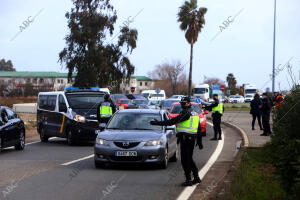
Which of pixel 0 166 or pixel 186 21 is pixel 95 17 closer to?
pixel 186 21

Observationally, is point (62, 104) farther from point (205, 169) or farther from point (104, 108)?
point (205, 169)

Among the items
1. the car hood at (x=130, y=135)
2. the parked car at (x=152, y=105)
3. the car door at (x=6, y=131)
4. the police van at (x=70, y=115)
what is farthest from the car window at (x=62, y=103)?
the parked car at (x=152, y=105)

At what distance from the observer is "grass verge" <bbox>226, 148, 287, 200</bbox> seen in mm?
8344

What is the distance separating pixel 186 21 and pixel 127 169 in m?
51.9

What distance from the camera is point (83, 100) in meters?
21.1

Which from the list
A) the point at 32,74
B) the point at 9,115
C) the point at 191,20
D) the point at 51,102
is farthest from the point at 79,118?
the point at 32,74

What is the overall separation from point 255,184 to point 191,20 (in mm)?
55083

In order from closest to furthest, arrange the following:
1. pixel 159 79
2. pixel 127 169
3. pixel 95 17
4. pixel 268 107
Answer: pixel 127 169 → pixel 268 107 → pixel 95 17 → pixel 159 79

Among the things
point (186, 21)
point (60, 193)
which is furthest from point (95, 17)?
point (60, 193)

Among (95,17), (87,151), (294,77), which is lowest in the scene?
(87,151)

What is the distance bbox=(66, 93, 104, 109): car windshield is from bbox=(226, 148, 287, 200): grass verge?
344 inches

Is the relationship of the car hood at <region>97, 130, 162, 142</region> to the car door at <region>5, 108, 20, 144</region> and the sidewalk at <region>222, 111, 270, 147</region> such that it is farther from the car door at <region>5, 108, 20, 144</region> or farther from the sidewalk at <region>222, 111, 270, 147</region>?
the sidewalk at <region>222, 111, 270, 147</region>

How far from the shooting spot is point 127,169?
516 inches

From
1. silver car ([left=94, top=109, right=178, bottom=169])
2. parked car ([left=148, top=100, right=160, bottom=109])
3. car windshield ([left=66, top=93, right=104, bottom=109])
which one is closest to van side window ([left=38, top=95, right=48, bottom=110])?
car windshield ([left=66, top=93, right=104, bottom=109])
